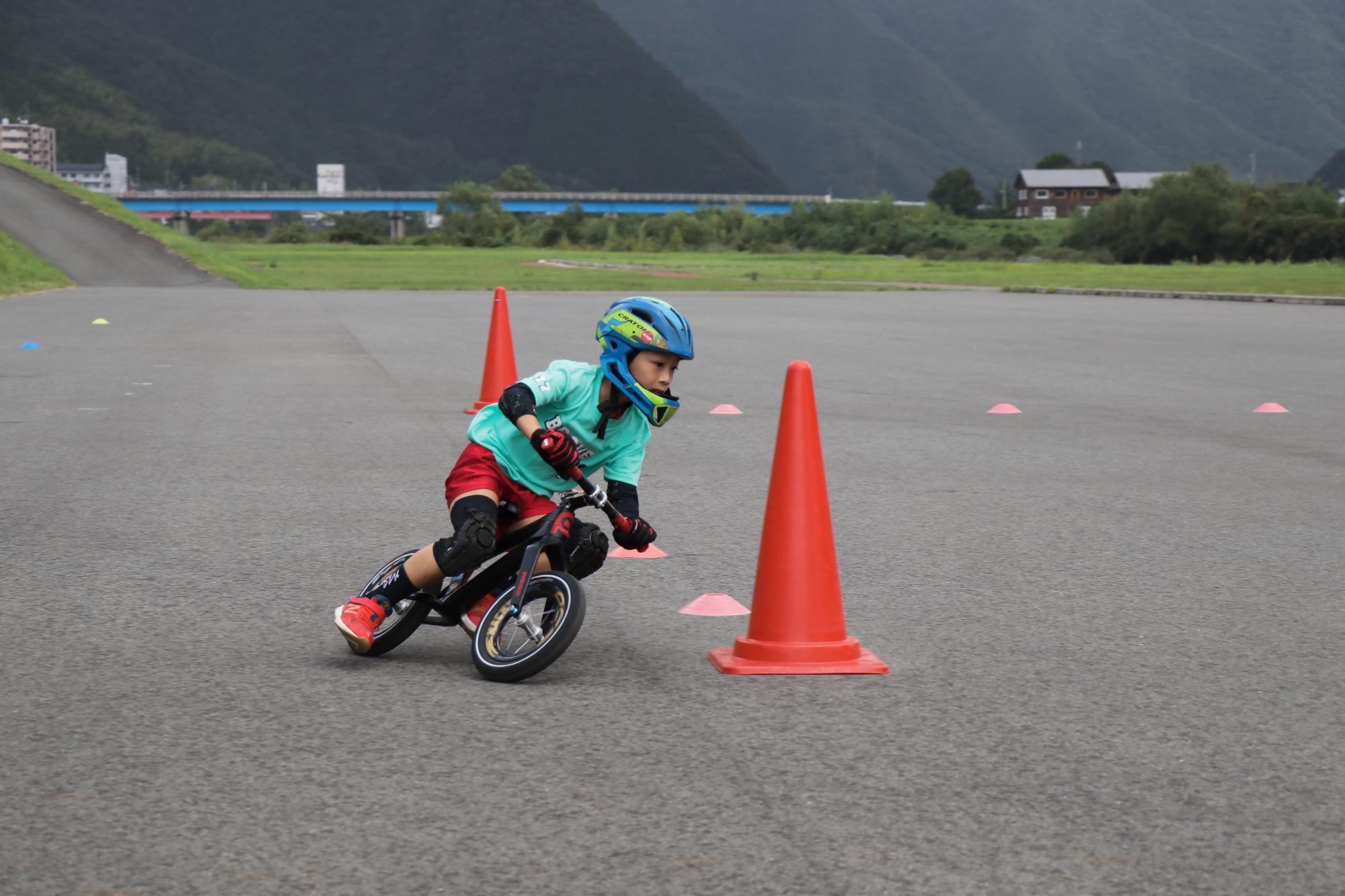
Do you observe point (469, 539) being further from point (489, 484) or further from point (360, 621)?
point (360, 621)

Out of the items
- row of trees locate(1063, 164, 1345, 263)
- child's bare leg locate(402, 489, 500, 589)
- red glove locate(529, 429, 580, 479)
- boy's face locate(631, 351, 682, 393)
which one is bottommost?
child's bare leg locate(402, 489, 500, 589)

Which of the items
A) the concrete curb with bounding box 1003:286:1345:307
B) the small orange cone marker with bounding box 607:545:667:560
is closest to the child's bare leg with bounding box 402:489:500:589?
the small orange cone marker with bounding box 607:545:667:560

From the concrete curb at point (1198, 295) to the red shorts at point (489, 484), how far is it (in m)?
32.7

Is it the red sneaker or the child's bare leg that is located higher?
the child's bare leg

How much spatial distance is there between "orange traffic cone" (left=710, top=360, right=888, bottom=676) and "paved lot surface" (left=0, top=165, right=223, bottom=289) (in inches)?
1406

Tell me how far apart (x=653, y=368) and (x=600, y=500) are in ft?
1.43

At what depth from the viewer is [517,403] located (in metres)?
4.87

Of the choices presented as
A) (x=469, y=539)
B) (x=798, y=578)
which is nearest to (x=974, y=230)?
(x=798, y=578)

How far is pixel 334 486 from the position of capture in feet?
28.5

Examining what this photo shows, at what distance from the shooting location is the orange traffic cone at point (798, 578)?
5008 mm

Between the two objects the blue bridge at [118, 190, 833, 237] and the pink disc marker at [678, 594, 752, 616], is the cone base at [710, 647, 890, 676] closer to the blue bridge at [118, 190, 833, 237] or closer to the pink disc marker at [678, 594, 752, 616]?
the pink disc marker at [678, 594, 752, 616]

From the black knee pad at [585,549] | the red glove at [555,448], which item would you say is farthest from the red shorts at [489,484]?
the red glove at [555,448]

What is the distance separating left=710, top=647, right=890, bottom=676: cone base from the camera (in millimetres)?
4961

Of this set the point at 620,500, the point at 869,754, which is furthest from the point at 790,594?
the point at 869,754
